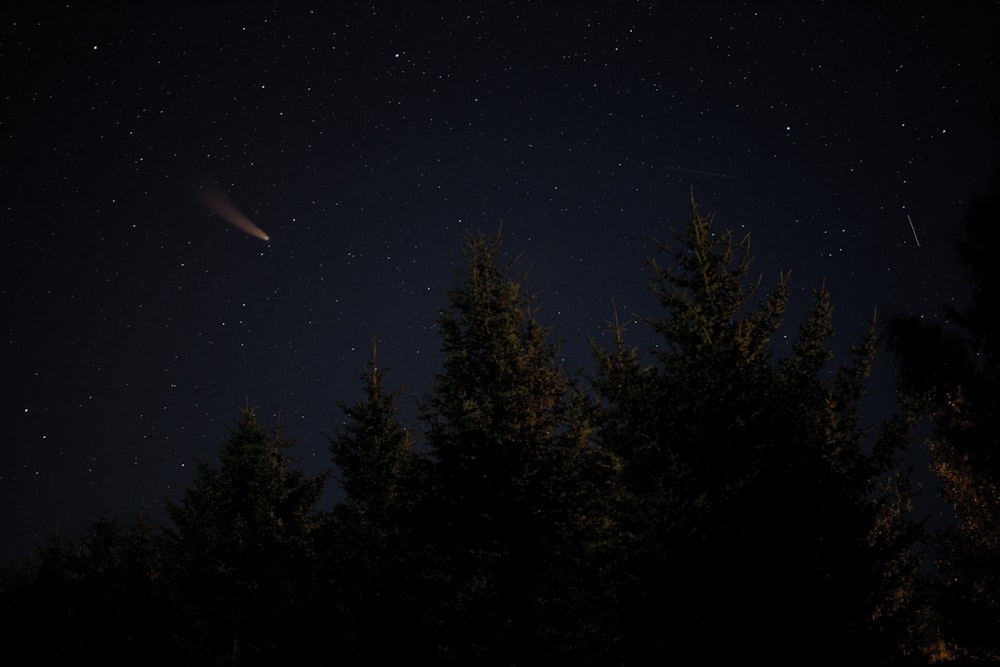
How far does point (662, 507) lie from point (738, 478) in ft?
3.85

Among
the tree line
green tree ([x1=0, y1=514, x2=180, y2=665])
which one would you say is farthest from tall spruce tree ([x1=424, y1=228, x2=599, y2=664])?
green tree ([x1=0, y1=514, x2=180, y2=665])

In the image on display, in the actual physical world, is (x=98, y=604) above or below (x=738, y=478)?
above

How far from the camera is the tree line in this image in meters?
7.87

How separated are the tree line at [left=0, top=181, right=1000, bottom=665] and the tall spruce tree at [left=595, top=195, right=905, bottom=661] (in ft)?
0.09

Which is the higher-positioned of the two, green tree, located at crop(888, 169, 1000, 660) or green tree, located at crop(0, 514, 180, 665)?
green tree, located at crop(0, 514, 180, 665)

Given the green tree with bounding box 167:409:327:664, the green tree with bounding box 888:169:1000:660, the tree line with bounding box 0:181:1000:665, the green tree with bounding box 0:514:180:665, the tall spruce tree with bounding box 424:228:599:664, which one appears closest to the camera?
the green tree with bounding box 888:169:1000:660

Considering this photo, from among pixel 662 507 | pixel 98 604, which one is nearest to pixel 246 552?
pixel 98 604

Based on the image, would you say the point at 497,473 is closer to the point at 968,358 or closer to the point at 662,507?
the point at 662,507

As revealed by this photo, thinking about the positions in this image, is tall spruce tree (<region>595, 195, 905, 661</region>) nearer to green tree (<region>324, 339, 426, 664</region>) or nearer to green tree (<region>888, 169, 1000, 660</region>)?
green tree (<region>888, 169, 1000, 660</region>)

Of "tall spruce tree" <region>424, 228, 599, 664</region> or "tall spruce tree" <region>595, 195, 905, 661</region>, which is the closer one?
"tall spruce tree" <region>595, 195, 905, 661</region>

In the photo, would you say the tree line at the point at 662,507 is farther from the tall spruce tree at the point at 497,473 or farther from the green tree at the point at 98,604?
the green tree at the point at 98,604

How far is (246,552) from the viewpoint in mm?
18297

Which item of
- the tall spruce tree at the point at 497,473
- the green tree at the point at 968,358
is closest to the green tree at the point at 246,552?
the tall spruce tree at the point at 497,473

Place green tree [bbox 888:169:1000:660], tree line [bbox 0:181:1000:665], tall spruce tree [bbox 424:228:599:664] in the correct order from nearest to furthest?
green tree [bbox 888:169:1000:660] < tree line [bbox 0:181:1000:665] < tall spruce tree [bbox 424:228:599:664]
